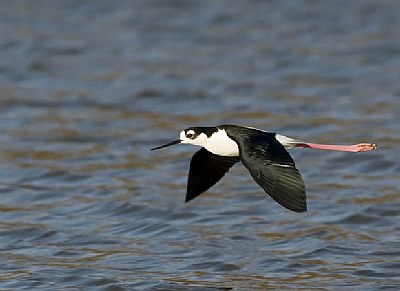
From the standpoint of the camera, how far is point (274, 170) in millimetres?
6969

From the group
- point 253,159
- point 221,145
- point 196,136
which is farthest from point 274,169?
point 196,136

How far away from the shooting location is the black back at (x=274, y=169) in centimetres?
673

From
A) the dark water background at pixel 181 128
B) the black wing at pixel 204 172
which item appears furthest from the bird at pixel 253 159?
the dark water background at pixel 181 128

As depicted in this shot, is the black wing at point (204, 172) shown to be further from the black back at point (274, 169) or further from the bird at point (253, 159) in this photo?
the black back at point (274, 169)

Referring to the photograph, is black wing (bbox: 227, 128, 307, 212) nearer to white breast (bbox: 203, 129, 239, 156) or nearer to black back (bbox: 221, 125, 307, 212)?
black back (bbox: 221, 125, 307, 212)

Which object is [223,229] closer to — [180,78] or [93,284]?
[93,284]

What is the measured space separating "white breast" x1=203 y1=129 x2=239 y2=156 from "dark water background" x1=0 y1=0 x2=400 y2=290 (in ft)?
2.90

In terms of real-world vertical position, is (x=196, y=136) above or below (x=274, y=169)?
above

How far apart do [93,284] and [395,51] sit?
7939 millimetres

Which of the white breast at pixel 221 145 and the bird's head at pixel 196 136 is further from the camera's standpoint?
the bird's head at pixel 196 136

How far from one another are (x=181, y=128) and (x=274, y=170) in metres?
5.30

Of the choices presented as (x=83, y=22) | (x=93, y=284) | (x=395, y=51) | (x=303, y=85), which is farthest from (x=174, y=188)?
(x=83, y=22)

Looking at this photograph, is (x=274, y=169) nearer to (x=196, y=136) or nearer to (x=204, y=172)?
(x=196, y=136)

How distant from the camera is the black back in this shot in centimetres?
673
